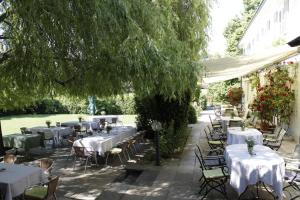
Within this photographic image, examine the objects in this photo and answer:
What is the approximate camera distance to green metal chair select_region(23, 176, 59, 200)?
245 inches

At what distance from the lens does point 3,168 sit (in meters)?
7.00

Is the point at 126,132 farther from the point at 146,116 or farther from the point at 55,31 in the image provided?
the point at 55,31

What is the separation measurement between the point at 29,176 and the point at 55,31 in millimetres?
3189

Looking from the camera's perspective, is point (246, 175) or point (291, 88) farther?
point (291, 88)

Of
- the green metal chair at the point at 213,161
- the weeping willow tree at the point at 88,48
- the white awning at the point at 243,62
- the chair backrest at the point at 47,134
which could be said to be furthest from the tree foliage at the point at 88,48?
the chair backrest at the point at 47,134

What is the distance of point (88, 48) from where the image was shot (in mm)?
5332

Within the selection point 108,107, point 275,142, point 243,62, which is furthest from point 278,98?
point 108,107

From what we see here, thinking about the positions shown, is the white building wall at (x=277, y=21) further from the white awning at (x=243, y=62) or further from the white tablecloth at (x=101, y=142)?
the white tablecloth at (x=101, y=142)

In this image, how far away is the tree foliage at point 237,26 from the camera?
46938 millimetres

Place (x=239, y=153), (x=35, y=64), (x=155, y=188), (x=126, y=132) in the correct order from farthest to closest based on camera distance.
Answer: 1. (x=126, y=132)
2. (x=155, y=188)
3. (x=239, y=153)
4. (x=35, y=64)

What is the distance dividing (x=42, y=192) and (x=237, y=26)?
4909 cm

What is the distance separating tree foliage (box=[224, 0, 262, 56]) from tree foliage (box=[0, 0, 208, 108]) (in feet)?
137

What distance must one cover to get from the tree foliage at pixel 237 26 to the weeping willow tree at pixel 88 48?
41.8 m

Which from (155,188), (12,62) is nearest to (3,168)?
(12,62)
